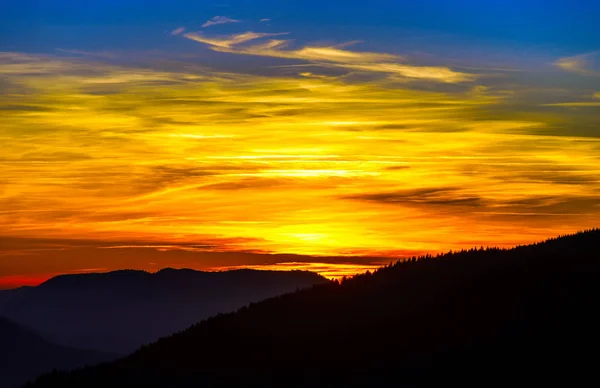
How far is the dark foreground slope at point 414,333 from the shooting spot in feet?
157

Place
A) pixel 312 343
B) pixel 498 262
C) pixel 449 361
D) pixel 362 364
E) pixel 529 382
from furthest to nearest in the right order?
pixel 498 262 → pixel 312 343 → pixel 362 364 → pixel 449 361 → pixel 529 382

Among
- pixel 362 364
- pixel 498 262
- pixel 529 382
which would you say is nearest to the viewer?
pixel 529 382

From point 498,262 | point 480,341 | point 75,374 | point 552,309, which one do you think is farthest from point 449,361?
point 75,374

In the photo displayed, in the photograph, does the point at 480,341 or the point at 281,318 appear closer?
the point at 480,341

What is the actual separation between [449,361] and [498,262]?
15.2 m

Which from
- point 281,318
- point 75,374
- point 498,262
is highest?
point 498,262

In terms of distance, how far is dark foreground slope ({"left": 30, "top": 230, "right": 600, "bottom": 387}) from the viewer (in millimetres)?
47875

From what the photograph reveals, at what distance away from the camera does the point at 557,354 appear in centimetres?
4703

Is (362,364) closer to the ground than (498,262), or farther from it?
closer to the ground

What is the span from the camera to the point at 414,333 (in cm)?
5366

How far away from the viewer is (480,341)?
50.1 metres

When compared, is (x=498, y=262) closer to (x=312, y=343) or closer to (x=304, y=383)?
(x=312, y=343)

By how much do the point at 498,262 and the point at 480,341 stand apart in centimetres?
1285

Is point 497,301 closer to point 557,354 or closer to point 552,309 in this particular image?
point 552,309
